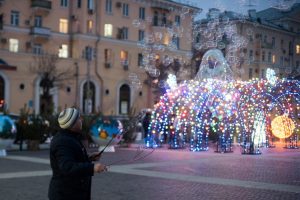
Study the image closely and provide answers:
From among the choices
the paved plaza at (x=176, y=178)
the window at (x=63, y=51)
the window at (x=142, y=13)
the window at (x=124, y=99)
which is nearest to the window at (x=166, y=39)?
the window at (x=142, y=13)

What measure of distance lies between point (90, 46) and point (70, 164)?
5108 centimetres

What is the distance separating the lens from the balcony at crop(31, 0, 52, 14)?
5153cm

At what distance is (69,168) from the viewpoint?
5.43 meters

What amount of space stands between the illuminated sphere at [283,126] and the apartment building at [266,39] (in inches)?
87.9

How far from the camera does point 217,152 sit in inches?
912

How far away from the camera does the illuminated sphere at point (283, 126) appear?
89.1ft

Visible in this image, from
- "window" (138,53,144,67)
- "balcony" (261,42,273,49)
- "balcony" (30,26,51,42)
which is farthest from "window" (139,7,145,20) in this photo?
"balcony" (261,42,273,49)

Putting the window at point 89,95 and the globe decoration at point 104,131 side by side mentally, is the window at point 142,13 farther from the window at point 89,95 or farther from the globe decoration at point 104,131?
the globe decoration at point 104,131

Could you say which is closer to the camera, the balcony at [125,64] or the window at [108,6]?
the window at [108,6]

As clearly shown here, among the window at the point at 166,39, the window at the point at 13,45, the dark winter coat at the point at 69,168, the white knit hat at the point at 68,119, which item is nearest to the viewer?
the dark winter coat at the point at 69,168

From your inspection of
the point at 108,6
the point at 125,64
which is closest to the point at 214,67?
the point at 108,6

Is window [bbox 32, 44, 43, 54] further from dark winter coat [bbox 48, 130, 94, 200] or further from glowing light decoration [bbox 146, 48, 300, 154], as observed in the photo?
dark winter coat [bbox 48, 130, 94, 200]

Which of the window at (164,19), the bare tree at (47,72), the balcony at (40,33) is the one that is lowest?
the bare tree at (47,72)

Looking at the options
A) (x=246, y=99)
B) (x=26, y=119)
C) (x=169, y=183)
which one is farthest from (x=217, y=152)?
(x=169, y=183)
